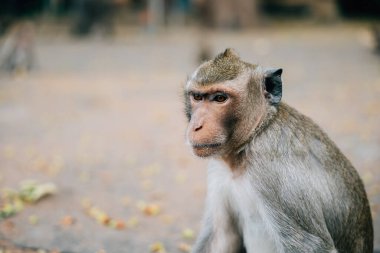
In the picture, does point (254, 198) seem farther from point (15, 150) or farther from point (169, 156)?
point (15, 150)

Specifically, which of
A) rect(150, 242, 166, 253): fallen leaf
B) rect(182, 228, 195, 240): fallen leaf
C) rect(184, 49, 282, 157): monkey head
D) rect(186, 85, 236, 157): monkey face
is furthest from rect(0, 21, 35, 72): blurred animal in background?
rect(186, 85, 236, 157): monkey face

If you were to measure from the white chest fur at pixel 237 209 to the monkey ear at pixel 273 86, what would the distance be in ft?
1.48

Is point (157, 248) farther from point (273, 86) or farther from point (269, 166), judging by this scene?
point (273, 86)

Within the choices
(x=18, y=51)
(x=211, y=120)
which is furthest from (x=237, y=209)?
(x=18, y=51)

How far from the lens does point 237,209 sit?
3.27 m

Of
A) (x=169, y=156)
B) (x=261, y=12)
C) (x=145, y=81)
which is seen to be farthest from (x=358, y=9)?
(x=169, y=156)

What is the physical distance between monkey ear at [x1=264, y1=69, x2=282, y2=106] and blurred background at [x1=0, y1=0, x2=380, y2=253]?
62 centimetres

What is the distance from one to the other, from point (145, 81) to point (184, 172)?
6.00 metres

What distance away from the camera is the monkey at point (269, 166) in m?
2.90

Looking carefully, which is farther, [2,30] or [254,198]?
[2,30]

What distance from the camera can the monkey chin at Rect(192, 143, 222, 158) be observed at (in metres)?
2.90

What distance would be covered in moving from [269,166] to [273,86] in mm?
451

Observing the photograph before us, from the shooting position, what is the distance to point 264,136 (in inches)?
118

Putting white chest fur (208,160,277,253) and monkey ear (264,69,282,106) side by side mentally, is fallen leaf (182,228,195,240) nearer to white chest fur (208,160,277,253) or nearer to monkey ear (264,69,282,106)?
white chest fur (208,160,277,253)
